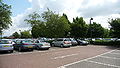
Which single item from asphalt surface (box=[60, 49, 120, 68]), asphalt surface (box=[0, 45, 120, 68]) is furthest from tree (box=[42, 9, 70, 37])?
asphalt surface (box=[60, 49, 120, 68])

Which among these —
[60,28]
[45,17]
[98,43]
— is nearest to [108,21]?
[98,43]

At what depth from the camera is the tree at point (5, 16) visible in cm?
2036

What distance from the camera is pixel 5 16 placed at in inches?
813

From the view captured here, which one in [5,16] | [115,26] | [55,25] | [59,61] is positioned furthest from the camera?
[55,25]

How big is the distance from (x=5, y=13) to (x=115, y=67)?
64.5 feet

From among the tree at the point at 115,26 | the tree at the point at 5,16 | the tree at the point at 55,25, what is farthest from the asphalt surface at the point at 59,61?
the tree at the point at 55,25

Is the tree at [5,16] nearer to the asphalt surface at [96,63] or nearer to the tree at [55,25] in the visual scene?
the tree at [55,25]

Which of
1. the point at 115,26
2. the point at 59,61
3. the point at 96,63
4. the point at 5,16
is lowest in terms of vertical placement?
the point at 96,63

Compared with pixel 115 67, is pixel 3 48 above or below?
above

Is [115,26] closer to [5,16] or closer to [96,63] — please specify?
[96,63]

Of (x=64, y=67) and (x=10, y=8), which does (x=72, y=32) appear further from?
(x=64, y=67)

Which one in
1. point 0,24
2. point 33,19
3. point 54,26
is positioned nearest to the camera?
point 0,24

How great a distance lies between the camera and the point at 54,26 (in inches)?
1041

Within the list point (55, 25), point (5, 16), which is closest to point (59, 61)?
point (5, 16)
